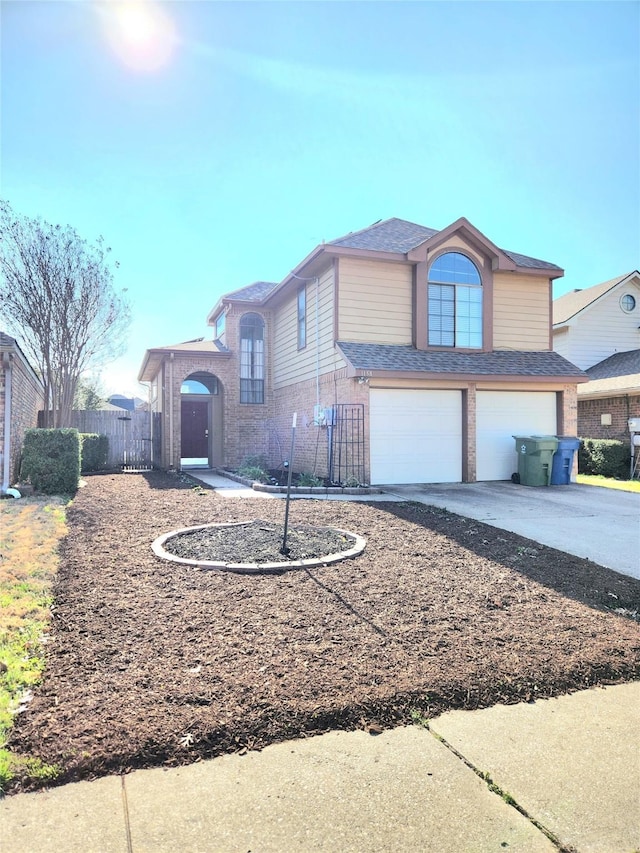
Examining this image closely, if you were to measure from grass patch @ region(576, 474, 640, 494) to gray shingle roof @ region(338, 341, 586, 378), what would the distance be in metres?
2.93

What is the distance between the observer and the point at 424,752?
2492 millimetres

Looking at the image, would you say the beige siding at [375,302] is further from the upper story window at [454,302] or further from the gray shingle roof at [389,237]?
the upper story window at [454,302]

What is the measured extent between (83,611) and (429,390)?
9.89 meters

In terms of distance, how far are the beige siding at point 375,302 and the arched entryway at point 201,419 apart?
6.94 metres

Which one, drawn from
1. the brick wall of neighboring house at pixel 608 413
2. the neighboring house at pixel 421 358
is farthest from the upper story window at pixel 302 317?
the brick wall of neighboring house at pixel 608 413

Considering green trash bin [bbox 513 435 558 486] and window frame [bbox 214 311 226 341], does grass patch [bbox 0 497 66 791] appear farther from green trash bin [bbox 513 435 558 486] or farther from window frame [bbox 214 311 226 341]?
window frame [bbox 214 311 226 341]

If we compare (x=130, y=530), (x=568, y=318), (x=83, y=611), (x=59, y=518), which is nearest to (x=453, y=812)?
(x=83, y=611)

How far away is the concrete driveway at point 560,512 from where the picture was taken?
21.5 feet

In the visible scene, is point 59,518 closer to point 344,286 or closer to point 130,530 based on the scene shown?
point 130,530

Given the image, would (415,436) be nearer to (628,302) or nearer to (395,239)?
(395,239)

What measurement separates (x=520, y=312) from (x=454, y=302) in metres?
→ 2.14

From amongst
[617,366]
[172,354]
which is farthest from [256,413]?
[617,366]

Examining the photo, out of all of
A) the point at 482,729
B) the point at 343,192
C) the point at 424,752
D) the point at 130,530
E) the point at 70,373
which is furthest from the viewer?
the point at 70,373

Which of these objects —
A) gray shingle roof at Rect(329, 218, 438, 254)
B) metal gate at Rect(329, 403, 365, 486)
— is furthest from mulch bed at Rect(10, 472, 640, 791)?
gray shingle roof at Rect(329, 218, 438, 254)
